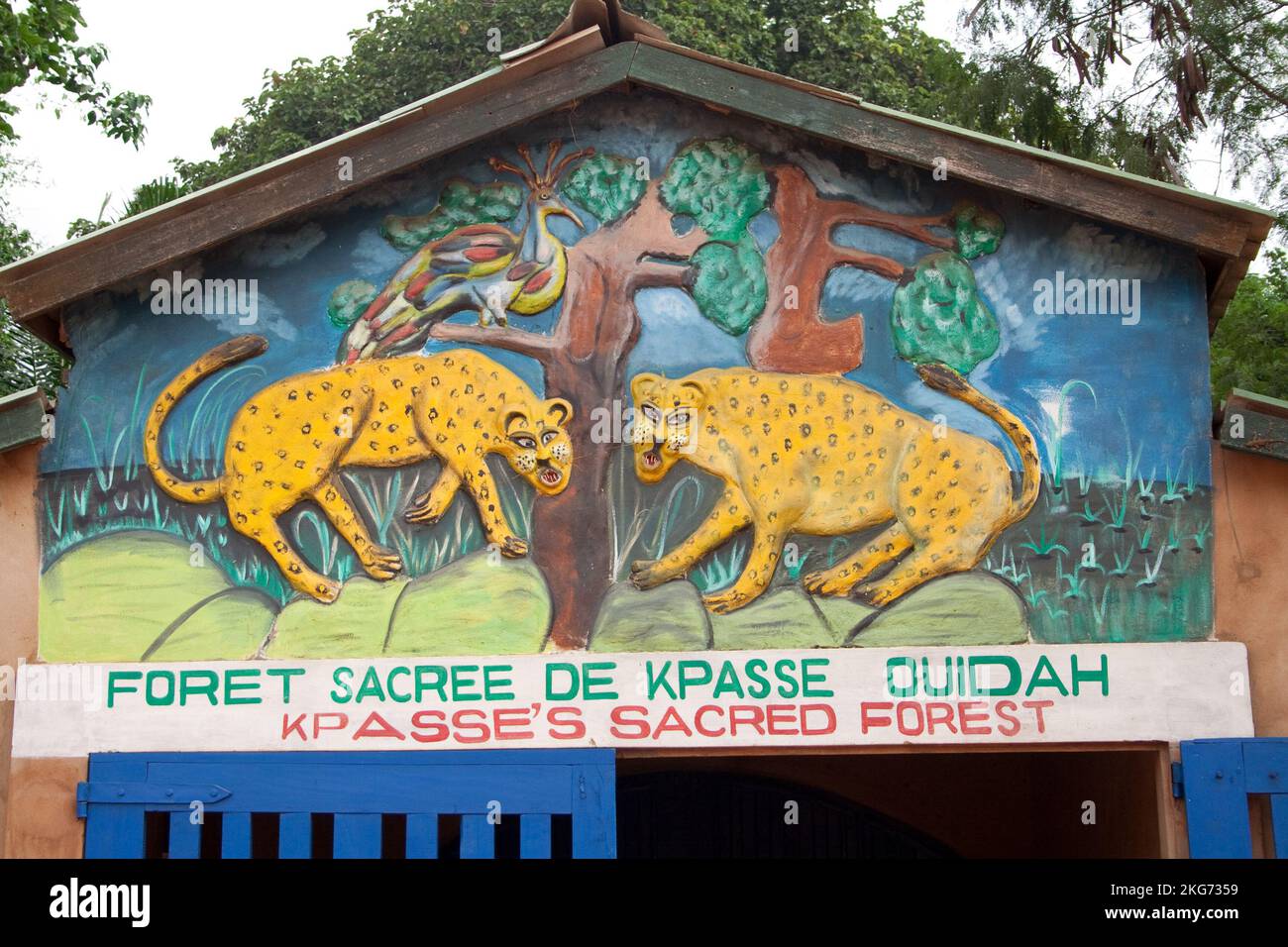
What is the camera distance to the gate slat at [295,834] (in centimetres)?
722

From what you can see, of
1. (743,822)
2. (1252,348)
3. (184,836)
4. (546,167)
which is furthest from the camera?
(1252,348)

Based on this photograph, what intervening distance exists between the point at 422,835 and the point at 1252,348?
12.0 metres

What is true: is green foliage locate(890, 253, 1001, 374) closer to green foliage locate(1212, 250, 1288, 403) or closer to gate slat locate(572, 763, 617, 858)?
gate slat locate(572, 763, 617, 858)

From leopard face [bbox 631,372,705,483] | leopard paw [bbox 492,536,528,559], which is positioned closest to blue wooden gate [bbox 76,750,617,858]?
leopard paw [bbox 492,536,528,559]

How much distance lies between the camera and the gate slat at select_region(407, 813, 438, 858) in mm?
7176

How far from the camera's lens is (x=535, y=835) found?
23.6 feet

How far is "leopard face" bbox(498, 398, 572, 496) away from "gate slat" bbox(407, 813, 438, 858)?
1.66m

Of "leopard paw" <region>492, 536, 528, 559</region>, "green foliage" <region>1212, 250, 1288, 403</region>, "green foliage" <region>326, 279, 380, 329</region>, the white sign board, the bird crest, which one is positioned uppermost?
"green foliage" <region>1212, 250, 1288, 403</region>

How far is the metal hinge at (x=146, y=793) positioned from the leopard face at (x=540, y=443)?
2094 mm

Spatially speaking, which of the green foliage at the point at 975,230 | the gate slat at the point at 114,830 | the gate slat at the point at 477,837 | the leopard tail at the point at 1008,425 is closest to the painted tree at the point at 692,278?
the green foliage at the point at 975,230

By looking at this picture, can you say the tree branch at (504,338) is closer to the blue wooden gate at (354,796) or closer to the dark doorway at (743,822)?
the blue wooden gate at (354,796)

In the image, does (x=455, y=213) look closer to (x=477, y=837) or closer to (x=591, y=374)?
(x=591, y=374)

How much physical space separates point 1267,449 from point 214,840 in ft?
19.9

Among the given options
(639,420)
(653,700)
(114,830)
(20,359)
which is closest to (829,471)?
(639,420)
